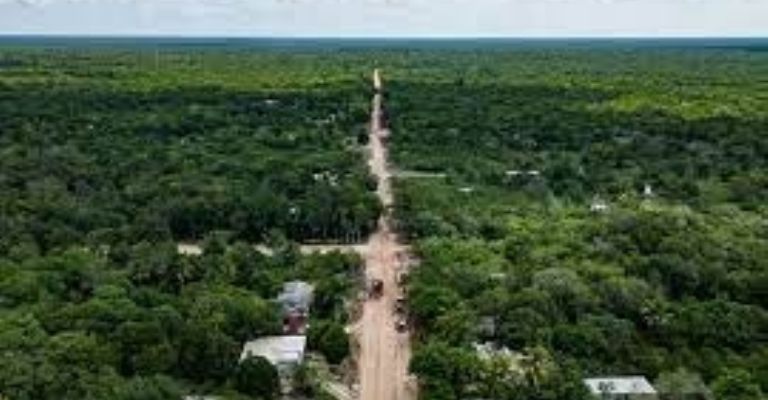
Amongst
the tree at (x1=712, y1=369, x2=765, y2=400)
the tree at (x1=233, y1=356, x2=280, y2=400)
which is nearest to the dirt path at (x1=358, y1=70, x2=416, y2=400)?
the tree at (x1=233, y1=356, x2=280, y2=400)

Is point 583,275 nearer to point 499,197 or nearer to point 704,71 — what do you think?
point 499,197

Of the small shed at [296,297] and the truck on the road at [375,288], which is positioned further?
the truck on the road at [375,288]

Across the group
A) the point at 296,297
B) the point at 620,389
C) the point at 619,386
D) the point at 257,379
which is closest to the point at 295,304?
the point at 296,297

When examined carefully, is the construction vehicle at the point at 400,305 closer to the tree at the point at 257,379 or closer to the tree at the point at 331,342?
the tree at the point at 331,342

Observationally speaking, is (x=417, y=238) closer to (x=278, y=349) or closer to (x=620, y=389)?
(x=278, y=349)

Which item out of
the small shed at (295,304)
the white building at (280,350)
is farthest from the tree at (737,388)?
the small shed at (295,304)

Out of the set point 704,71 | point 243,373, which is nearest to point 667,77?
point 704,71
